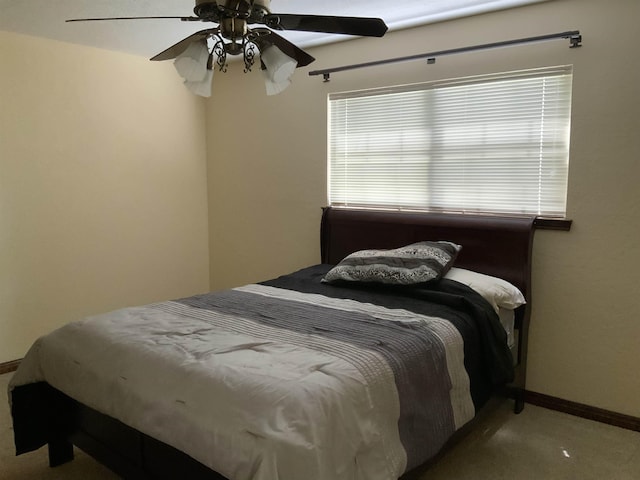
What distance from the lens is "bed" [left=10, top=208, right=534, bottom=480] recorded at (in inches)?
62.7

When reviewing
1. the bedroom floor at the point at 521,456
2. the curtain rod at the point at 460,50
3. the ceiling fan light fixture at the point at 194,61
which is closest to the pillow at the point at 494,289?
the bedroom floor at the point at 521,456

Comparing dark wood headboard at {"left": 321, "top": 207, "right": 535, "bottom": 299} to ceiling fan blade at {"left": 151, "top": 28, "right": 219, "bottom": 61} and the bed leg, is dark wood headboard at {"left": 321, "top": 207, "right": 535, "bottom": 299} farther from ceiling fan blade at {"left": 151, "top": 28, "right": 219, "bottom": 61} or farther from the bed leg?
the bed leg

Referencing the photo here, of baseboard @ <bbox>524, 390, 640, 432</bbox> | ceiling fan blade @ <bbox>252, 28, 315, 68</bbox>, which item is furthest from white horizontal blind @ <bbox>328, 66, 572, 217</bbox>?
ceiling fan blade @ <bbox>252, 28, 315, 68</bbox>

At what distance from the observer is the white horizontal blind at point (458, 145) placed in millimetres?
2996

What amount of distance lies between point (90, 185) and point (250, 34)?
2.49 metres

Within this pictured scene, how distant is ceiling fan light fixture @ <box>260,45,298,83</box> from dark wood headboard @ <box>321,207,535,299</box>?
4.76 ft

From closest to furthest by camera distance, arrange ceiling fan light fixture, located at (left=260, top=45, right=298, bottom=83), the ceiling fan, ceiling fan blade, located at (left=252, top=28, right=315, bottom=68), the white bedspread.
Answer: the white bedspread, the ceiling fan, ceiling fan blade, located at (left=252, top=28, right=315, bottom=68), ceiling fan light fixture, located at (left=260, top=45, right=298, bottom=83)

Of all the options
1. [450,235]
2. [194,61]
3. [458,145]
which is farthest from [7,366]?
[458,145]

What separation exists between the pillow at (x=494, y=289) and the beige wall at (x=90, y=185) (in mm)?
2631

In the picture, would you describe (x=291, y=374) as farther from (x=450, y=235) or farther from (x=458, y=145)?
(x=458, y=145)

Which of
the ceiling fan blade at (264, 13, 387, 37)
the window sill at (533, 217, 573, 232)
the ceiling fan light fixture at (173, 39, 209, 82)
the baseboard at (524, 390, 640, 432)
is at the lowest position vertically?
the baseboard at (524, 390, 640, 432)

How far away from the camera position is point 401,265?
114 inches

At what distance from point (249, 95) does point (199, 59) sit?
2219 millimetres

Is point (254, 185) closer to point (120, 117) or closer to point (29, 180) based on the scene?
point (120, 117)
